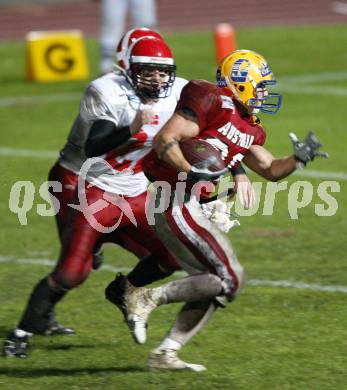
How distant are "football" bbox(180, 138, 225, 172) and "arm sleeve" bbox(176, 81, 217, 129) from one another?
0.38 feet

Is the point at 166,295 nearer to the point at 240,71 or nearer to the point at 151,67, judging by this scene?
the point at 240,71

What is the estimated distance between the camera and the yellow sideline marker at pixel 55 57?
1634 cm

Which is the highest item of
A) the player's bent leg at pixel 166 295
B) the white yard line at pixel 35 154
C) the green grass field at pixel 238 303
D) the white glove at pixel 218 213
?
the white glove at pixel 218 213

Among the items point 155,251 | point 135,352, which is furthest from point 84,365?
point 155,251

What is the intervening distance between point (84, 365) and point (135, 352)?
13.3 inches

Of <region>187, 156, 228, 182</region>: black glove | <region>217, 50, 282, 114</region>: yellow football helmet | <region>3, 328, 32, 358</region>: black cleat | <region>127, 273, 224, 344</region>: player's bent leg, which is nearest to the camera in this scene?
<region>187, 156, 228, 182</region>: black glove

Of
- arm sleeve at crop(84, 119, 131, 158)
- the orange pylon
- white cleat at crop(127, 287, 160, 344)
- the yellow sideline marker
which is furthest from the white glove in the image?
the orange pylon

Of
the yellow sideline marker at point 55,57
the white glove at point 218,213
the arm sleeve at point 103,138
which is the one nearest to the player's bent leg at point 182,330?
the white glove at point 218,213

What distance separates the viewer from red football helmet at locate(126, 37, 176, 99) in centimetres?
675

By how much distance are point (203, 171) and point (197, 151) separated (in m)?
0.20

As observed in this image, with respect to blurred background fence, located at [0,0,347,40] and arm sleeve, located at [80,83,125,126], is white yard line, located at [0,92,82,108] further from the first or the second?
arm sleeve, located at [80,83,125,126]

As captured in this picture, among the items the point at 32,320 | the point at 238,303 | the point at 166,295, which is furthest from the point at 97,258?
the point at 166,295

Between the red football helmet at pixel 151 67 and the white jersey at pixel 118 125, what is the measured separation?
0.11 metres

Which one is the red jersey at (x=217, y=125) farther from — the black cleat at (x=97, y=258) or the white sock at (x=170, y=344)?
the black cleat at (x=97, y=258)
